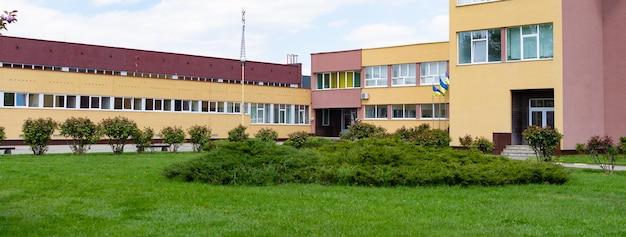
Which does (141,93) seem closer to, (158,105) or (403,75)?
(158,105)

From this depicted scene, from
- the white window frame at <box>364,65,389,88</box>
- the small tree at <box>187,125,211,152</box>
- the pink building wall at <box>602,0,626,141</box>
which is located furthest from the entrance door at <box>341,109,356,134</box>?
the pink building wall at <box>602,0,626,141</box>

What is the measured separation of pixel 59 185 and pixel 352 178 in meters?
6.16

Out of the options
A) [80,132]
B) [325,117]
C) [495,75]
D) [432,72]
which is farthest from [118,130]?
[325,117]

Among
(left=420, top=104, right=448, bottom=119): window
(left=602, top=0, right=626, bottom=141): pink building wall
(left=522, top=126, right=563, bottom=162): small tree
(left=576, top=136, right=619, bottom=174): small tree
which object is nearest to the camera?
(left=576, top=136, right=619, bottom=174): small tree

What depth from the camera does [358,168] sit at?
43.0 feet

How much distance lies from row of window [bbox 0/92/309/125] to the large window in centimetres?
346

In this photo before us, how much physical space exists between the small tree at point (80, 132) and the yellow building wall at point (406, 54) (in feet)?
73.5

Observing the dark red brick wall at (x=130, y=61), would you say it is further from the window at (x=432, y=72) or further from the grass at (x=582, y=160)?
the grass at (x=582, y=160)

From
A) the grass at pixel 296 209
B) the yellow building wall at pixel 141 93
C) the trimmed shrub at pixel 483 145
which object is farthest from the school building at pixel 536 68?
the yellow building wall at pixel 141 93

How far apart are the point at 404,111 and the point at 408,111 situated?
32 cm

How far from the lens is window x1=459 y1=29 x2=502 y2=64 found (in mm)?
28359

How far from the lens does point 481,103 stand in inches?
1137

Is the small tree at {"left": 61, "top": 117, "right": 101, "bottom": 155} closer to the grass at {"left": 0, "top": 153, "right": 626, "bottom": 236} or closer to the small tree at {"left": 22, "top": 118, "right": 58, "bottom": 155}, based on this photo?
the small tree at {"left": 22, "top": 118, "right": 58, "bottom": 155}

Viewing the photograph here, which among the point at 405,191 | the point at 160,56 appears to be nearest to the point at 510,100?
the point at 405,191
